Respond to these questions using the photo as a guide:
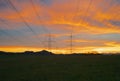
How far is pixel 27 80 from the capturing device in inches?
1064

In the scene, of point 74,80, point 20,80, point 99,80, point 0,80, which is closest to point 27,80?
point 20,80

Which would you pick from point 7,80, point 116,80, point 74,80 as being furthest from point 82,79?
point 7,80

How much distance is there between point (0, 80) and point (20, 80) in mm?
1896

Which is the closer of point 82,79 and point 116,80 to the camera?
point 116,80

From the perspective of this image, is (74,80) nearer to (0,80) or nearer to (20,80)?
(20,80)

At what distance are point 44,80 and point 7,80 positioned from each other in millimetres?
3540

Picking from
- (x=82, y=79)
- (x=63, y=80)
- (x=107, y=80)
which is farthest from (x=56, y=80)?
(x=107, y=80)

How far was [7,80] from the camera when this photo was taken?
27047mm

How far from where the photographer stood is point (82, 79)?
26750mm

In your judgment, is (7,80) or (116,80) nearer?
(116,80)

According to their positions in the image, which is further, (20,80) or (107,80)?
(20,80)

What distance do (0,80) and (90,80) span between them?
335 inches

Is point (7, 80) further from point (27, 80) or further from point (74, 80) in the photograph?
point (74, 80)

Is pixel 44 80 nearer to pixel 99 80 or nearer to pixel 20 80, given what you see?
pixel 20 80
